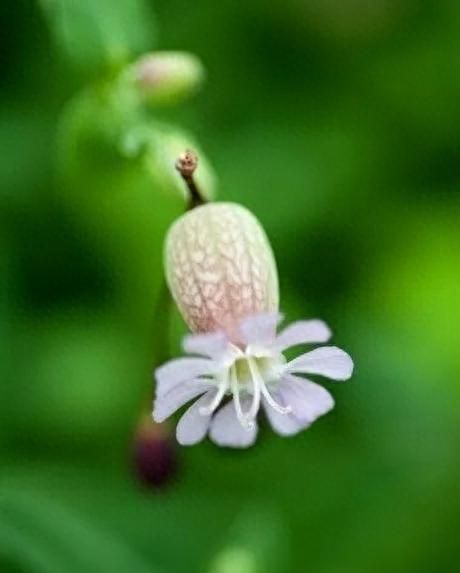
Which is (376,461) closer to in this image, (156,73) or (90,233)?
(90,233)

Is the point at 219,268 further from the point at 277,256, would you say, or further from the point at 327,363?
the point at 277,256

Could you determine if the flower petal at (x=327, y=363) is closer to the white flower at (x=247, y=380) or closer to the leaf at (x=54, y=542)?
the white flower at (x=247, y=380)

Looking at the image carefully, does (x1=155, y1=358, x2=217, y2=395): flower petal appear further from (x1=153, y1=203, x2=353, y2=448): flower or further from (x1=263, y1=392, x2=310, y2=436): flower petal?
(x1=263, y1=392, x2=310, y2=436): flower petal

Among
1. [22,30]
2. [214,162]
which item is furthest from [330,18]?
[22,30]

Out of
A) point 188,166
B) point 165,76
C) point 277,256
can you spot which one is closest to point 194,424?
point 188,166

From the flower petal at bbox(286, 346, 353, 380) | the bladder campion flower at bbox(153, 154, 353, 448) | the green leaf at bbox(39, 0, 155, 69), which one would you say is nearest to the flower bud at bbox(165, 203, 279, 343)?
the bladder campion flower at bbox(153, 154, 353, 448)

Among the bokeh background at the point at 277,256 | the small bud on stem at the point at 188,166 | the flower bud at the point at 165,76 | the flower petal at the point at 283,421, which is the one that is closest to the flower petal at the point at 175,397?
the flower petal at the point at 283,421

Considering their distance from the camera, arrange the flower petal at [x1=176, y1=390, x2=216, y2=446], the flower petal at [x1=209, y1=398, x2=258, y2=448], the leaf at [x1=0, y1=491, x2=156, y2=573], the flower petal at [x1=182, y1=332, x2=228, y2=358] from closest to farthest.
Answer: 1. the flower petal at [x1=182, y1=332, x2=228, y2=358]
2. the flower petal at [x1=176, y1=390, x2=216, y2=446]
3. the flower petal at [x1=209, y1=398, x2=258, y2=448]
4. the leaf at [x1=0, y1=491, x2=156, y2=573]
